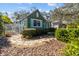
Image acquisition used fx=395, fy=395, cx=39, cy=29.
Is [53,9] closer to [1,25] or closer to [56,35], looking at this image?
[56,35]

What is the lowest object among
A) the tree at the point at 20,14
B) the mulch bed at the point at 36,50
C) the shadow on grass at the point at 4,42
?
the mulch bed at the point at 36,50

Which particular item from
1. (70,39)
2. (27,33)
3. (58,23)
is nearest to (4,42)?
(27,33)

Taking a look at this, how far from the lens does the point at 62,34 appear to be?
21.2ft

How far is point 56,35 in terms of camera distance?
642 centimetres

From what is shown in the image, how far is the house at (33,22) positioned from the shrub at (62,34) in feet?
0.64

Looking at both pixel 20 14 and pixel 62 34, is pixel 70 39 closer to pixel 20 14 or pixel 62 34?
pixel 62 34

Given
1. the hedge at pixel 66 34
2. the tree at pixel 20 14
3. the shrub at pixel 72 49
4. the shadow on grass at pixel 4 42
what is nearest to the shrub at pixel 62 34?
the hedge at pixel 66 34

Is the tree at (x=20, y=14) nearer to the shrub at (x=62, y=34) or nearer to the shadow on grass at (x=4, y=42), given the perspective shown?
the shadow on grass at (x=4, y=42)

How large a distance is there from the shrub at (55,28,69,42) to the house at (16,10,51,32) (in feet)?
0.64

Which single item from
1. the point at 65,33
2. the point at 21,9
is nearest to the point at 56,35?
the point at 65,33

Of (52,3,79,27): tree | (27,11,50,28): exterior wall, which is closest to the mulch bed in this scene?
(27,11,50,28): exterior wall

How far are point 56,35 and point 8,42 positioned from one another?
79cm

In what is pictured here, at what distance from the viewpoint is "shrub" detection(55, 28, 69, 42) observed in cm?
642

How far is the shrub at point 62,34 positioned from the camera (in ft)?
21.1
